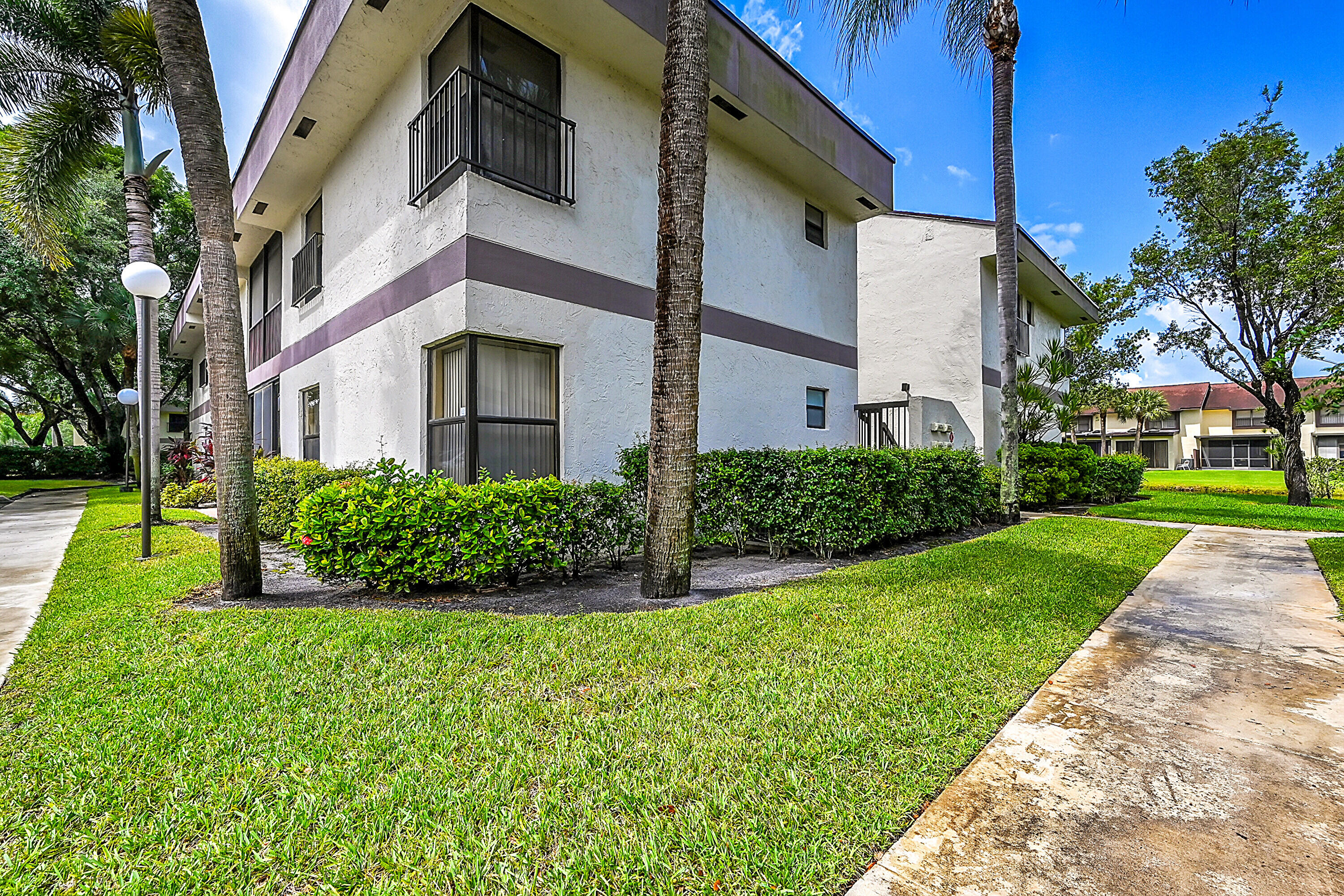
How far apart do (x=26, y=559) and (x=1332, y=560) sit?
15.6m

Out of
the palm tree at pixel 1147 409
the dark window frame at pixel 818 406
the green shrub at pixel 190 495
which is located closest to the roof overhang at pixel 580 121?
the dark window frame at pixel 818 406

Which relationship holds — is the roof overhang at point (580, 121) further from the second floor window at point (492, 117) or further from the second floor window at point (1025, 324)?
the second floor window at point (1025, 324)

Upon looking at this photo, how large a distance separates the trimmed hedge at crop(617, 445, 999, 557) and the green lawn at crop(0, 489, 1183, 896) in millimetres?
2205

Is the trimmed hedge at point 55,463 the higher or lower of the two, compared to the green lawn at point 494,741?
higher

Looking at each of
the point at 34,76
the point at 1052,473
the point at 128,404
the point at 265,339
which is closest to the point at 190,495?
the point at 265,339

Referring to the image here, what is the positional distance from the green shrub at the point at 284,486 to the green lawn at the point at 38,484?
17.0 metres

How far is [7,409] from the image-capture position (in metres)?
35.5

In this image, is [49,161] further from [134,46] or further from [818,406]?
[818,406]

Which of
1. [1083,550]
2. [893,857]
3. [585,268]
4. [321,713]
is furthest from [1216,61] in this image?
[321,713]

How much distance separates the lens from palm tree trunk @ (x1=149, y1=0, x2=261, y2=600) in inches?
194

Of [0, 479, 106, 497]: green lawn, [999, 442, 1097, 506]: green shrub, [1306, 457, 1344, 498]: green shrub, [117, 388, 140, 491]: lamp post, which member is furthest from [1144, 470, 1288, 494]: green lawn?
[0, 479, 106, 497]: green lawn

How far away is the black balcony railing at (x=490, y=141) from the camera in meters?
6.23

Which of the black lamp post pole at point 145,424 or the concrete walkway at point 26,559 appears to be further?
the black lamp post pole at point 145,424

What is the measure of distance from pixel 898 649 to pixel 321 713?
324cm
